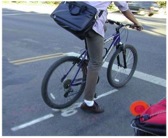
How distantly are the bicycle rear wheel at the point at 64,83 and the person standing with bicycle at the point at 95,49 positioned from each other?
20cm

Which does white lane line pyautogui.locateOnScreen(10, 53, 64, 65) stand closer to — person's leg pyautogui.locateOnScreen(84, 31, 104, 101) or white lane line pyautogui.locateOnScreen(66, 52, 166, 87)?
white lane line pyautogui.locateOnScreen(66, 52, 166, 87)

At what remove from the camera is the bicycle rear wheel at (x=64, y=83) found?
3861 millimetres

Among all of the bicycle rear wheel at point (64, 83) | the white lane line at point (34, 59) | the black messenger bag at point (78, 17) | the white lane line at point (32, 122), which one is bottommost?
the white lane line at point (34, 59)

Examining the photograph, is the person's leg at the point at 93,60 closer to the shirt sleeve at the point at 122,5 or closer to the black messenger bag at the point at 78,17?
the black messenger bag at the point at 78,17

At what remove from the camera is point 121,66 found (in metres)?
4.82

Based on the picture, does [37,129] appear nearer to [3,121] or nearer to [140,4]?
[3,121]

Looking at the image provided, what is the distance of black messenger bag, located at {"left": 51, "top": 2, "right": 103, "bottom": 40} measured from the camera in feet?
11.1

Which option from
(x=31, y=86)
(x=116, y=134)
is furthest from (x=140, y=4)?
(x=116, y=134)

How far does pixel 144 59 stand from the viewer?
21.5 ft

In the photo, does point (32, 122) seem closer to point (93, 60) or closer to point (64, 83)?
point (64, 83)

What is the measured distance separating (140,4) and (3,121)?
1462cm

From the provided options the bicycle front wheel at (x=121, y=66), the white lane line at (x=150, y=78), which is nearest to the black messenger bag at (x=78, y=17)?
the bicycle front wheel at (x=121, y=66)

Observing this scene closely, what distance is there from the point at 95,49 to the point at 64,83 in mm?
704

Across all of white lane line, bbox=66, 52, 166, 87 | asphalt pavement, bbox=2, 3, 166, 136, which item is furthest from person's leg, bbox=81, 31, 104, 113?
white lane line, bbox=66, 52, 166, 87
